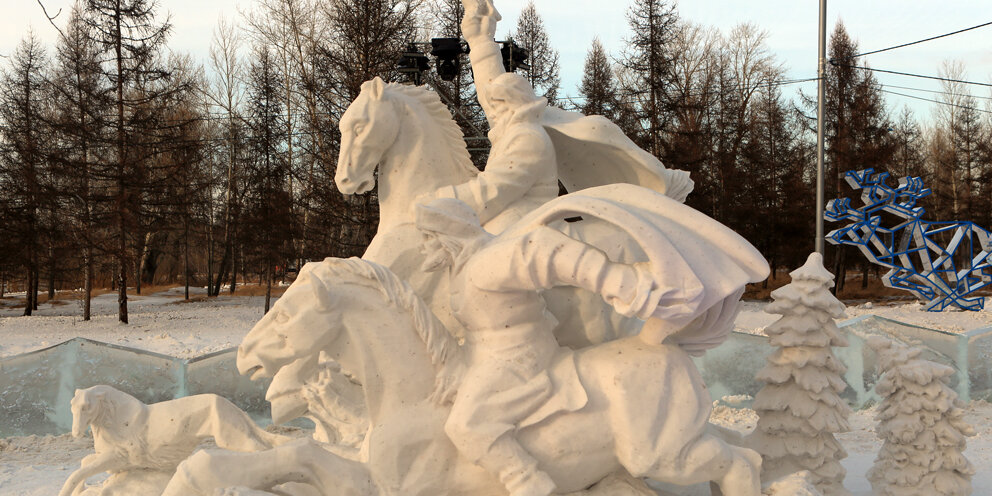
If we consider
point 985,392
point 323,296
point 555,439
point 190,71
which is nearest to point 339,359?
point 323,296

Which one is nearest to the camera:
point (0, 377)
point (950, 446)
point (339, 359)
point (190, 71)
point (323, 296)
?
point (323, 296)

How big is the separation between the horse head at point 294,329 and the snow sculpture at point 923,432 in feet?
8.56

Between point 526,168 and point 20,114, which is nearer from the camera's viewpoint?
point 526,168

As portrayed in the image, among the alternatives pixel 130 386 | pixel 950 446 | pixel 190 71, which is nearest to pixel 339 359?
pixel 950 446

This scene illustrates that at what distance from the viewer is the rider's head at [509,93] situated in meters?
3.68

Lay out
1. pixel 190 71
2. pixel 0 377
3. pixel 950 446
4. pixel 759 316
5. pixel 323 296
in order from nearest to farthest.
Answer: pixel 323 296, pixel 950 446, pixel 0 377, pixel 759 316, pixel 190 71

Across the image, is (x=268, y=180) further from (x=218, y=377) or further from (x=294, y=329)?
(x=294, y=329)

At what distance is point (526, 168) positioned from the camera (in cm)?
360

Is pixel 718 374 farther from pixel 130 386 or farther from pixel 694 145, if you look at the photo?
pixel 694 145

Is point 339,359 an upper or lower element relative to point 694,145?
lower

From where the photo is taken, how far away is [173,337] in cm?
1163

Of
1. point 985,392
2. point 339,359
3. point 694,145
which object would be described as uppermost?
point 694,145

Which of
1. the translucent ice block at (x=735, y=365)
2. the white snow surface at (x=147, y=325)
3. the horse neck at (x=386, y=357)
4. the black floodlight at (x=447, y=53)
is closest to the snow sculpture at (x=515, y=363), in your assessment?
the horse neck at (x=386, y=357)

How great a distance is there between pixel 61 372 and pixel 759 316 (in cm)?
1082
